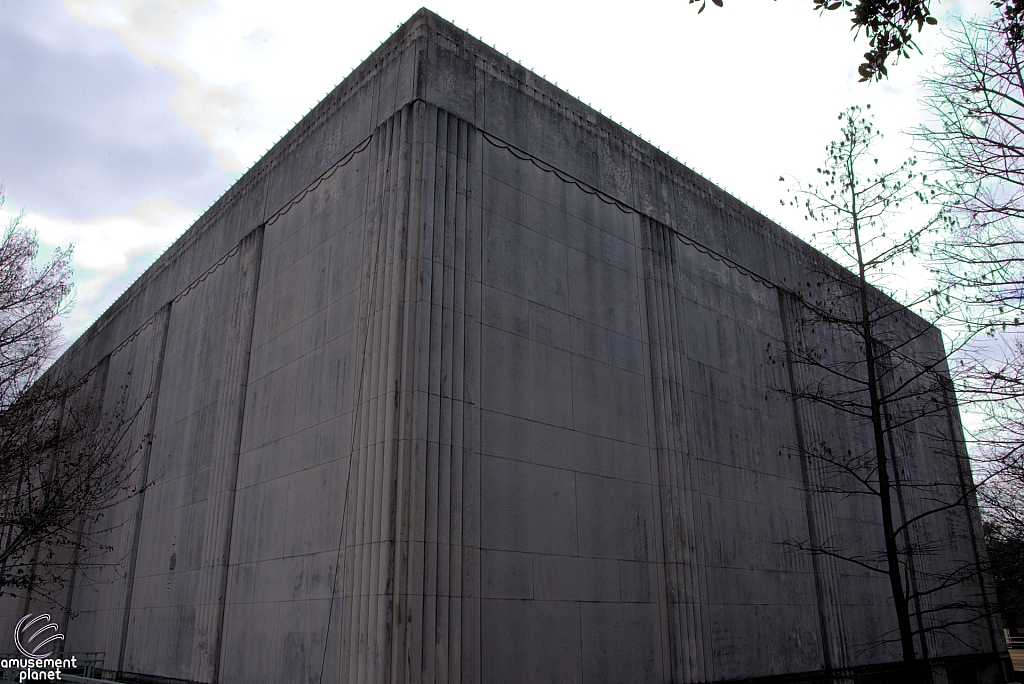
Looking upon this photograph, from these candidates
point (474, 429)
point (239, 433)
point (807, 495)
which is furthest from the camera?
point (807, 495)

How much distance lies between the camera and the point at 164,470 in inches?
837

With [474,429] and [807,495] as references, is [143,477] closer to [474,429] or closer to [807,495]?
[474,429]

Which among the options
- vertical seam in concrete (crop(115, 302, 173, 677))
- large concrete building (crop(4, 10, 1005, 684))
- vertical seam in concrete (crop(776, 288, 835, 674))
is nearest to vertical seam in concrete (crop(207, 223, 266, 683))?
large concrete building (crop(4, 10, 1005, 684))

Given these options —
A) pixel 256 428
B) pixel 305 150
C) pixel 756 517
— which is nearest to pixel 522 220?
pixel 305 150

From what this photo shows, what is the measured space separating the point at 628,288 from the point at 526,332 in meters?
4.00

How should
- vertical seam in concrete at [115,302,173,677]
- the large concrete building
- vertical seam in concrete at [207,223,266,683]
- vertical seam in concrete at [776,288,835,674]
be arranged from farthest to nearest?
vertical seam in concrete at [115,302,173,677], vertical seam in concrete at [776,288,835,674], vertical seam in concrete at [207,223,266,683], the large concrete building

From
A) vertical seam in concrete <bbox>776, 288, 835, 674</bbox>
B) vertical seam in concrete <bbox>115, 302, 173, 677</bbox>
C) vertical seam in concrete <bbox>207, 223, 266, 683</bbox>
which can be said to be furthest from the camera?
vertical seam in concrete <bbox>115, 302, 173, 677</bbox>

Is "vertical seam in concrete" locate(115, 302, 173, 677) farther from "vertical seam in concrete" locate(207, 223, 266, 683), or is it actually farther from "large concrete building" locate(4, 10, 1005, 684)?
"vertical seam in concrete" locate(207, 223, 266, 683)

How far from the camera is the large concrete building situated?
12.4 metres

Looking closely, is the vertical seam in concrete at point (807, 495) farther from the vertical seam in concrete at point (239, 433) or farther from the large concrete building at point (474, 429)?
the vertical seam in concrete at point (239, 433)

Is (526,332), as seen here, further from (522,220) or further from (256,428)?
(256,428)

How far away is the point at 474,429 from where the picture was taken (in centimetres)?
1296

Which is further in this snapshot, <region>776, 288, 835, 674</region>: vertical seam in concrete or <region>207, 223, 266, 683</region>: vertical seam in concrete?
<region>776, 288, 835, 674</region>: vertical seam in concrete

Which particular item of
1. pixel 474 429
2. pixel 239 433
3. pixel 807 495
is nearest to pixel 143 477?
pixel 239 433
